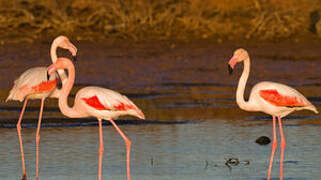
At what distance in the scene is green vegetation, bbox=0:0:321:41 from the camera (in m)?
22.8

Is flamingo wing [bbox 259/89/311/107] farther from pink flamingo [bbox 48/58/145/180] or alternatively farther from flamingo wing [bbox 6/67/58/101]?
flamingo wing [bbox 6/67/58/101]

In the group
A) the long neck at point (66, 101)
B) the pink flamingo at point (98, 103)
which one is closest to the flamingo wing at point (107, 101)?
the pink flamingo at point (98, 103)

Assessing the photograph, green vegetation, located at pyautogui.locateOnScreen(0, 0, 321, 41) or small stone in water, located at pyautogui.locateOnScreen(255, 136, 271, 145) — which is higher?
green vegetation, located at pyautogui.locateOnScreen(0, 0, 321, 41)

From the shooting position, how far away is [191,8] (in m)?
23.6

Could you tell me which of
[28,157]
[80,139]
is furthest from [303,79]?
[28,157]

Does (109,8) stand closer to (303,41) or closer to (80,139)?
(303,41)

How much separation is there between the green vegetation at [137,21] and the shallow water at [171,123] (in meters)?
1.64

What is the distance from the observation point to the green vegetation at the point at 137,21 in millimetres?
22812

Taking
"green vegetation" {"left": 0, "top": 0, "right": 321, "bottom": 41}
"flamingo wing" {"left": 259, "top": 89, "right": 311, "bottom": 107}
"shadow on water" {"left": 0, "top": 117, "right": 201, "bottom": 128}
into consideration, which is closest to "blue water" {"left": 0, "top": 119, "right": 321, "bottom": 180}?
"shadow on water" {"left": 0, "top": 117, "right": 201, "bottom": 128}

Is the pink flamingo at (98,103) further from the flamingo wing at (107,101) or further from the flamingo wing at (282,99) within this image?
the flamingo wing at (282,99)

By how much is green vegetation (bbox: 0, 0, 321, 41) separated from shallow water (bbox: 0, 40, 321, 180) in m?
1.64

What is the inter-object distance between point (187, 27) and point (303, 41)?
3037 mm

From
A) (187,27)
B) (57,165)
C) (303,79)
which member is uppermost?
(187,27)

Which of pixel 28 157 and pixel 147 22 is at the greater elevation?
pixel 147 22
